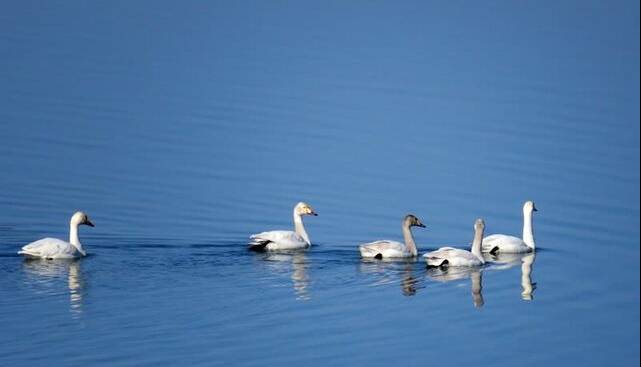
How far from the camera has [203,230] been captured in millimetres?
30141

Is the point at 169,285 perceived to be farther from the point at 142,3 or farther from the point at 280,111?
the point at 142,3

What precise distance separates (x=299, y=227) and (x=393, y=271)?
9.73ft

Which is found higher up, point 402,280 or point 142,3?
point 142,3

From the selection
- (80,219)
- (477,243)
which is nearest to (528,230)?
(477,243)

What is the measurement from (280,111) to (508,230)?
11106 millimetres

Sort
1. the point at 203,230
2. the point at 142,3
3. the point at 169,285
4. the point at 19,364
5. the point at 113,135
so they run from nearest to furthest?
1. the point at 19,364
2. the point at 169,285
3. the point at 203,230
4. the point at 113,135
5. the point at 142,3

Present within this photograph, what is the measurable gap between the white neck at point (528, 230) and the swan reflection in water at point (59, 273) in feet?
27.5

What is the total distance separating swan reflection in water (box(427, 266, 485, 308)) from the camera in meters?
26.8

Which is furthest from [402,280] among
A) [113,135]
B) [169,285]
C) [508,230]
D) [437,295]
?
[113,135]

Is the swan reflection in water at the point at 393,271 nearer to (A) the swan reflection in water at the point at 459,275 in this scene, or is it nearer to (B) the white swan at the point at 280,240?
(A) the swan reflection in water at the point at 459,275

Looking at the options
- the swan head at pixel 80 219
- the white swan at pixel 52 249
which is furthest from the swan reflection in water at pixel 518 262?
the white swan at pixel 52 249

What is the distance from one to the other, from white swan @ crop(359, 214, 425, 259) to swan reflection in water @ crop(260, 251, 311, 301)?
3.51ft

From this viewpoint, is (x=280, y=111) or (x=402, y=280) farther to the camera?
(x=280, y=111)

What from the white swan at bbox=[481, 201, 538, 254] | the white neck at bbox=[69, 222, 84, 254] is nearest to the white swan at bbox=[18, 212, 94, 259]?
the white neck at bbox=[69, 222, 84, 254]
